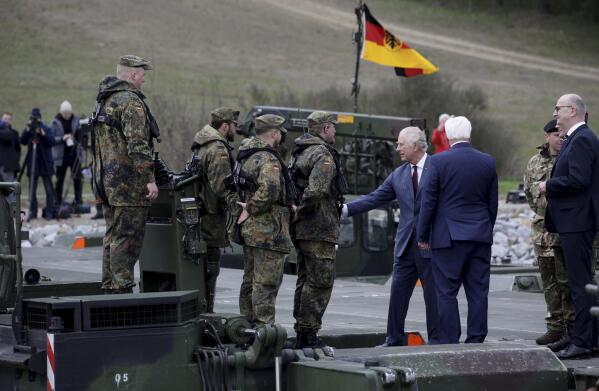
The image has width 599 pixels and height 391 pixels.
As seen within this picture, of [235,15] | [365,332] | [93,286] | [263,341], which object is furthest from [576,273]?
[235,15]

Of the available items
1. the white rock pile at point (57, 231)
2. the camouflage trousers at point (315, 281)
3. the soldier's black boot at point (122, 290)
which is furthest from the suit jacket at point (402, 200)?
the white rock pile at point (57, 231)

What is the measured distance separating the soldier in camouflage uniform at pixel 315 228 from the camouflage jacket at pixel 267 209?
357 mm

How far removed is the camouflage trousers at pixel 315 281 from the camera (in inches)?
411

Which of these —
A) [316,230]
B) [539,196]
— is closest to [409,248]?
[316,230]

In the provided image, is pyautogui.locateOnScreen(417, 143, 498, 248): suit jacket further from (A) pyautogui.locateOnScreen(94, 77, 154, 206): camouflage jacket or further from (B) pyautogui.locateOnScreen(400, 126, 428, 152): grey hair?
(A) pyautogui.locateOnScreen(94, 77, 154, 206): camouflage jacket

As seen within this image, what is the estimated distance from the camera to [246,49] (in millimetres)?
65688

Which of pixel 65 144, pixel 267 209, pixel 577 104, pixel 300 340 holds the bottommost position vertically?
pixel 300 340

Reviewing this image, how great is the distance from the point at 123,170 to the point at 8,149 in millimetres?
15907

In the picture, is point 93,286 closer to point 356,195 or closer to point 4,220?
point 4,220

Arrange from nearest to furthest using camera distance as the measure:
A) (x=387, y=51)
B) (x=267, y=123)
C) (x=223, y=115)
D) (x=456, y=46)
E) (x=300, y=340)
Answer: (x=300, y=340)
(x=267, y=123)
(x=223, y=115)
(x=387, y=51)
(x=456, y=46)

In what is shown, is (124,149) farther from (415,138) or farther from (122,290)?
(415,138)

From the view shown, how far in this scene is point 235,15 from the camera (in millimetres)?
71688

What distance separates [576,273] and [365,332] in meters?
1.66

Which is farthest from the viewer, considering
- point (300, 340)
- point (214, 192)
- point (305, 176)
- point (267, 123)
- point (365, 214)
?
point (365, 214)
